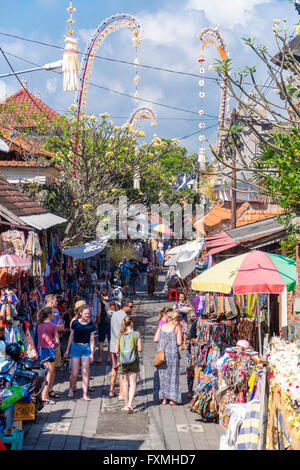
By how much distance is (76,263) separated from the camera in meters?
21.7

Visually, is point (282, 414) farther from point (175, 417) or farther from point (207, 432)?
point (175, 417)

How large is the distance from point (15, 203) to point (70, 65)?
130 inches

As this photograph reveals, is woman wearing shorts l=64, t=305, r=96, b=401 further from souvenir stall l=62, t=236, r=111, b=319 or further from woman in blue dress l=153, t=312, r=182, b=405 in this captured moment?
souvenir stall l=62, t=236, r=111, b=319

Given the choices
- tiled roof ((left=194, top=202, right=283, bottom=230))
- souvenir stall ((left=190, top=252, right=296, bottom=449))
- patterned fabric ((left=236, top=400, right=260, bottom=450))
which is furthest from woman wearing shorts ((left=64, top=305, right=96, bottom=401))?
tiled roof ((left=194, top=202, right=283, bottom=230))

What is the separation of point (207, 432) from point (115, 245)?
21.4 metres

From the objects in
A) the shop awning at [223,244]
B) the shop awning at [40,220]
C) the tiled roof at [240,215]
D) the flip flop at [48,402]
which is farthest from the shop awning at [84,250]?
the flip flop at [48,402]

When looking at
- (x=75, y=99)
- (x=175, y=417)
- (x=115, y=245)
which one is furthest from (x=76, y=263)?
(x=175, y=417)

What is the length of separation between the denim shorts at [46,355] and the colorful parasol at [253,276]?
2779mm

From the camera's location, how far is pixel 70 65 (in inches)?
512

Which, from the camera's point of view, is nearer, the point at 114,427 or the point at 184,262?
the point at 114,427

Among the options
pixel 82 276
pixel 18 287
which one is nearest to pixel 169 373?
pixel 18 287

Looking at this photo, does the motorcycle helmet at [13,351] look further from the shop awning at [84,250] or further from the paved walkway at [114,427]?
the shop awning at [84,250]

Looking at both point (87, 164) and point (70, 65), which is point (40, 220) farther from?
point (87, 164)

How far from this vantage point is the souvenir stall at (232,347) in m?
8.16
